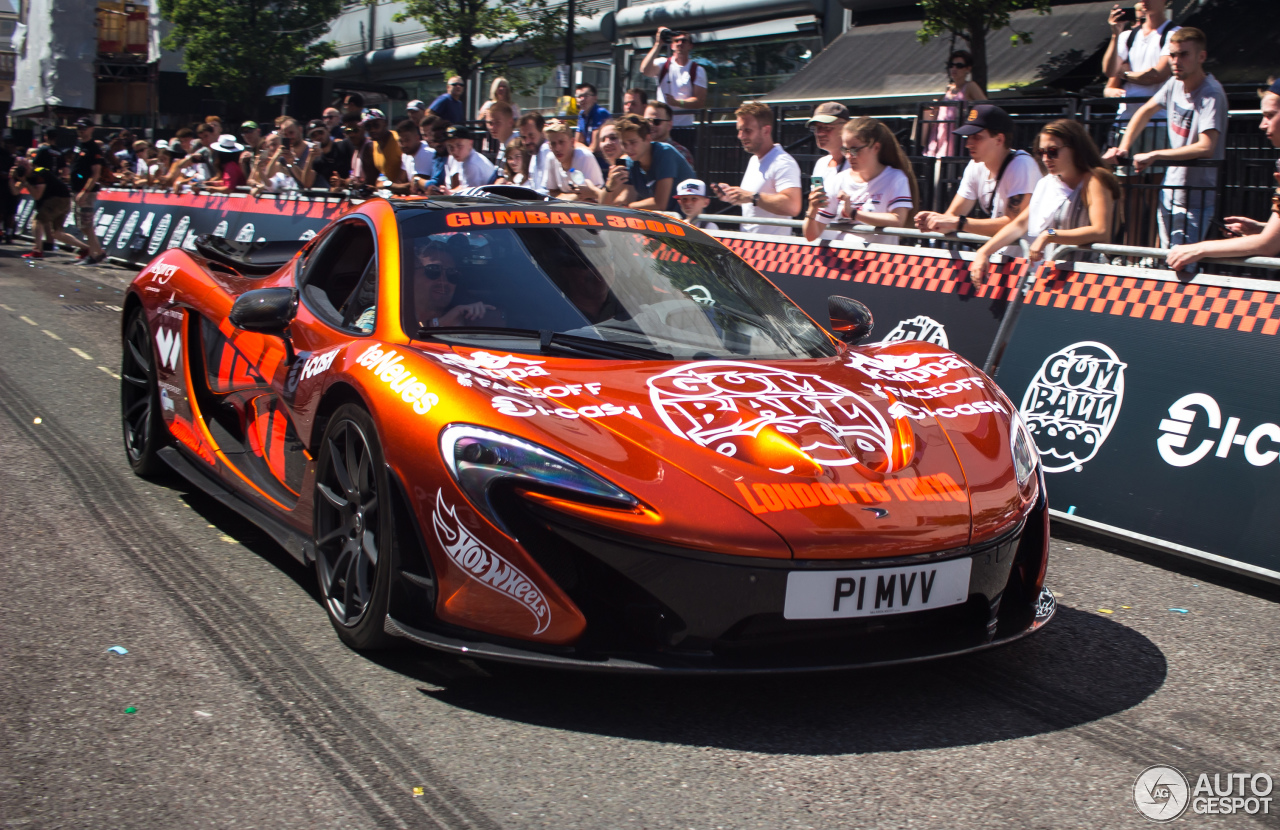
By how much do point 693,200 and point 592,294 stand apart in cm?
439

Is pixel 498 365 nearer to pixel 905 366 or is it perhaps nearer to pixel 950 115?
pixel 905 366

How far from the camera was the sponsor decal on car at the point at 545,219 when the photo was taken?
4496 millimetres

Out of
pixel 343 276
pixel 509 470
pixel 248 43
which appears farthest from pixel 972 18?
pixel 248 43

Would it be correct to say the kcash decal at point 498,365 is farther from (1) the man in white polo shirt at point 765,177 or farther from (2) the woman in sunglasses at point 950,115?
(2) the woman in sunglasses at point 950,115

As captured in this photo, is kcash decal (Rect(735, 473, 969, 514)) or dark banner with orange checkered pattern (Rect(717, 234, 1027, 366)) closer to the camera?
kcash decal (Rect(735, 473, 969, 514))

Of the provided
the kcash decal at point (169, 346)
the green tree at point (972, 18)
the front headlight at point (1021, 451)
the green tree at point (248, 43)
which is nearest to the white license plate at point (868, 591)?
the front headlight at point (1021, 451)

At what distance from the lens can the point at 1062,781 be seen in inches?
120

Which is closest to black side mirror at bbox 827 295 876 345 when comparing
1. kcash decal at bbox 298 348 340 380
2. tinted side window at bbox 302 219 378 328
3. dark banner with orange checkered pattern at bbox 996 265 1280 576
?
dark banner with orange checkered pattern at bbox 996 265 1280 576

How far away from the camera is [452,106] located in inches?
638

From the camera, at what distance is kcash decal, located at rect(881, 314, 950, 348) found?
6461mm

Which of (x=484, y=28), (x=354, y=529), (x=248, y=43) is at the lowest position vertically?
(x=354, y=529)

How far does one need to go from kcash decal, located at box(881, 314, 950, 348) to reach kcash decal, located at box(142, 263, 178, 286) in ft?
11.5

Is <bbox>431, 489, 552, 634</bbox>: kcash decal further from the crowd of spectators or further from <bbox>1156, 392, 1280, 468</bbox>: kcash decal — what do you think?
the crowd of spectators

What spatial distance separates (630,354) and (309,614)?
4.42 ft
